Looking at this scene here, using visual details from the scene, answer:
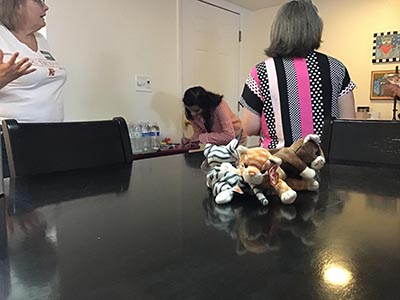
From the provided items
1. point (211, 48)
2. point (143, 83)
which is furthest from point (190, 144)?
point (211, 48)

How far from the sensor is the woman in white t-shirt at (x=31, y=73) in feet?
4.80

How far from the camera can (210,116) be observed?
309 centimetres

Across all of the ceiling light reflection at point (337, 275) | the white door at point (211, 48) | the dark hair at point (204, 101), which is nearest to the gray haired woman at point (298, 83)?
the ceiling light reflection at point (337, 275)

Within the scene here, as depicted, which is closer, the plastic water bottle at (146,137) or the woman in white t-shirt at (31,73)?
the woman in white t-shirt at (31,73)

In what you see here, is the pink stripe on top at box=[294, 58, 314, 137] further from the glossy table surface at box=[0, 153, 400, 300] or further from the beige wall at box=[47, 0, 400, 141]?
the beige wall at box=[47, 0, 400, 141]

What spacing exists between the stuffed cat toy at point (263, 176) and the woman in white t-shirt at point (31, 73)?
1.18m

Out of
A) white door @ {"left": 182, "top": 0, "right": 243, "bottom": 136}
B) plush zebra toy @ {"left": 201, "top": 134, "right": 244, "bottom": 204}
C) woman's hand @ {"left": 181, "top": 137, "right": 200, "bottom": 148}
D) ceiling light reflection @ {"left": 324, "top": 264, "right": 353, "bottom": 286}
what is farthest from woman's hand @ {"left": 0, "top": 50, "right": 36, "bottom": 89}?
white door @ {"left": 182, "top": 0, "right": 243, "bottom": 136}

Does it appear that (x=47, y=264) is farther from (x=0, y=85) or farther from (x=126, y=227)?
(x=0, y=85)

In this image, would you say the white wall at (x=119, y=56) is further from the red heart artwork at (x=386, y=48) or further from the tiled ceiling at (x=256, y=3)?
the red heart artwork at (x=386, y=48)

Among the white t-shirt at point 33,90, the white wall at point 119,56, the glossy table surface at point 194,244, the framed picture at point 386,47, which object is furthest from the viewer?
the framed picture at point 386,47

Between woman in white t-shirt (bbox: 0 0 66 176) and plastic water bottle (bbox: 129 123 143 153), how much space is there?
4.36 ft

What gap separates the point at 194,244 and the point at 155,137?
285 centimetres

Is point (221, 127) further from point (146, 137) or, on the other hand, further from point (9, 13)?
point (9, 13)

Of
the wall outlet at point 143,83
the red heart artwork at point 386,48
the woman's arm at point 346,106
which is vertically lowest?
the woman's arm at point 346,106
